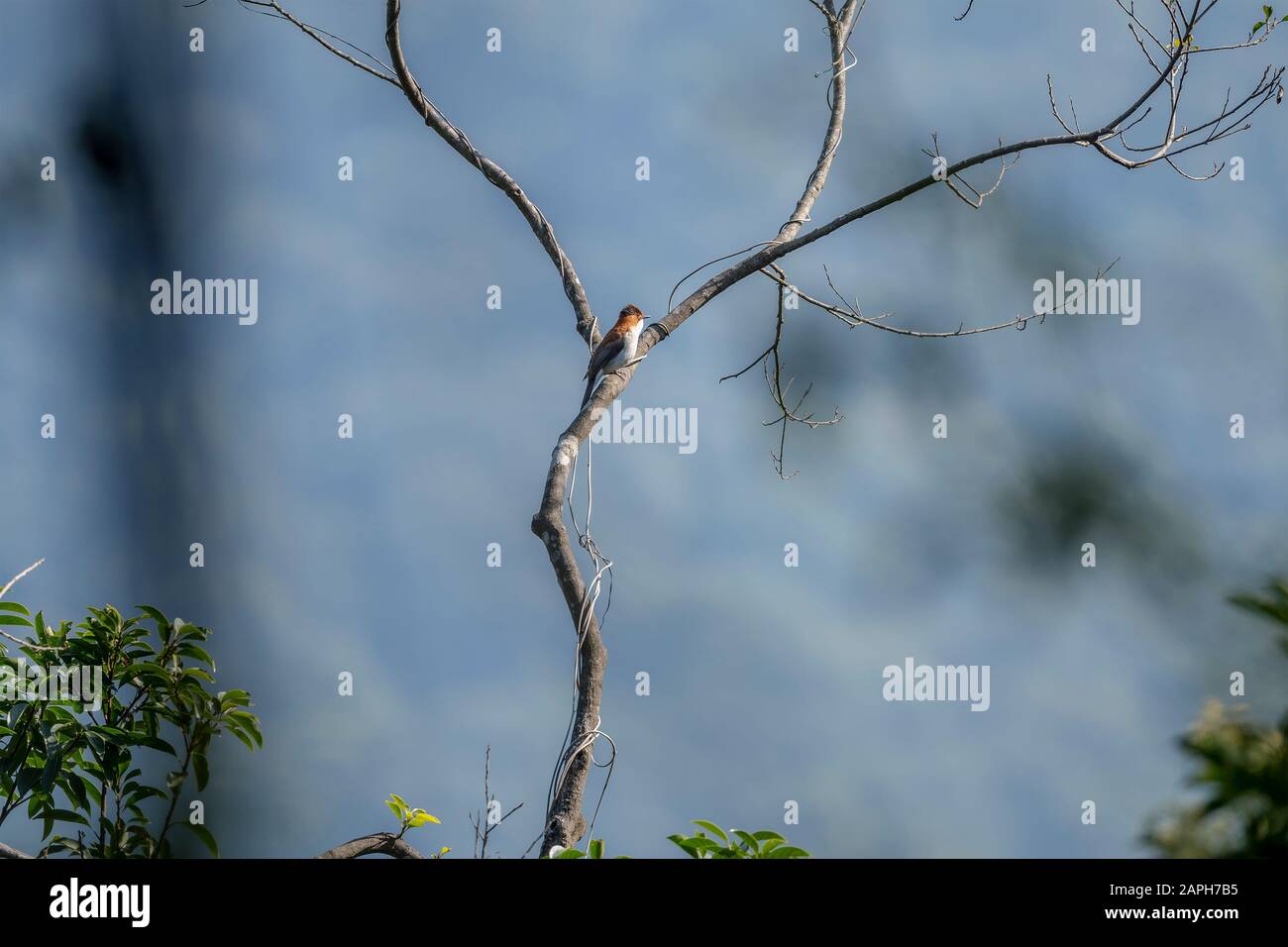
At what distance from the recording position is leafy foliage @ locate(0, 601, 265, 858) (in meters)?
1.70

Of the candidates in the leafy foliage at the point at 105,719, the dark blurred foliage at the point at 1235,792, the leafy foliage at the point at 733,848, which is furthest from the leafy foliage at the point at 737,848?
the leafy foliage at the point at 105,719

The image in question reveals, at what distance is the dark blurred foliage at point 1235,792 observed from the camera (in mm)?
646

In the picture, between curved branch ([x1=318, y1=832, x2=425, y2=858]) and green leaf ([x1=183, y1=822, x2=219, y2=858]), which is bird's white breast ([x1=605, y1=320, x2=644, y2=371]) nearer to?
curved branch ([x1=318, y1=832, x2=425, y2=858])

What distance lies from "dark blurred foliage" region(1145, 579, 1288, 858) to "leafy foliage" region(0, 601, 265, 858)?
5.07ft

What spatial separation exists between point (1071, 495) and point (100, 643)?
2948mm

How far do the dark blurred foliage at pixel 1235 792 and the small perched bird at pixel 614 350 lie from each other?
4.91 feet

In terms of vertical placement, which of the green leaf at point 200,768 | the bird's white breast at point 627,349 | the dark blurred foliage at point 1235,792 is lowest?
the green leaf at point 200,768

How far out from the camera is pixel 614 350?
2.17 metres
